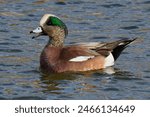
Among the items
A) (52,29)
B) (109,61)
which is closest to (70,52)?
(52,29)

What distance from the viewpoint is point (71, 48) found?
1511 centimetres

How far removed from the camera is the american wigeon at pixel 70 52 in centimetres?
1497

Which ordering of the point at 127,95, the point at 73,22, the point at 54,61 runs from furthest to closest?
the point at 73,22 → the point at 54,61 → the point at 127,95

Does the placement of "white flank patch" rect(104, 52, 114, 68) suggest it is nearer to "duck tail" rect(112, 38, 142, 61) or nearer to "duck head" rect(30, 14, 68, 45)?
"duck tail" rect(112, 38, 142, 61)

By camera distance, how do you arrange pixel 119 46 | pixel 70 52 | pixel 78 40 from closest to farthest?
pixel 70 52, pixel 119 46, pixel 78 40

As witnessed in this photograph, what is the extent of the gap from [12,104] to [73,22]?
5683 mm

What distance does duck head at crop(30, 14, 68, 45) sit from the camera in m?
15.3

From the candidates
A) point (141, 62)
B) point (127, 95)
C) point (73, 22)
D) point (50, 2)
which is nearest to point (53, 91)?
point (127, 95)

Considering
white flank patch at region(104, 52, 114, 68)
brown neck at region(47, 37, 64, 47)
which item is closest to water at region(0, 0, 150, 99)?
white flank patch at region(104, 52, 114, 68)

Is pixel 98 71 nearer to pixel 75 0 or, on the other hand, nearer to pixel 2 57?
pixel 2 57

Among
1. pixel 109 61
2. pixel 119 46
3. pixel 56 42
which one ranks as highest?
pixel 56 42

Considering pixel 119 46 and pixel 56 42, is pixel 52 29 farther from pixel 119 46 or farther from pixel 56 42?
pixel 119 46

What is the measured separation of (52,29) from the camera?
50.3 ft

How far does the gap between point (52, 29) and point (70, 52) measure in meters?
0.60
